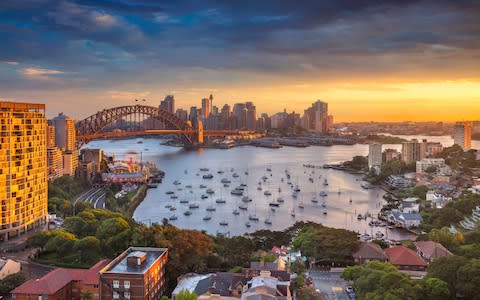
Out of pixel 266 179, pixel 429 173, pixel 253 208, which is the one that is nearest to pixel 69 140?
pixel 266 179

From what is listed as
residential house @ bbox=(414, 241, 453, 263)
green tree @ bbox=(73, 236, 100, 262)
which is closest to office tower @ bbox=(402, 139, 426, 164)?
residential house @ bbox=(414, 241, 453, 263)

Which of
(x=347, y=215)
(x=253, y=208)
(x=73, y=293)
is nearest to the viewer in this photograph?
(x=73, y=293)

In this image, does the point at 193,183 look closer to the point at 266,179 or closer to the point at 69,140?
the point at 266,179

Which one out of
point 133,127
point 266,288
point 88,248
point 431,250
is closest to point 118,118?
point 133,127

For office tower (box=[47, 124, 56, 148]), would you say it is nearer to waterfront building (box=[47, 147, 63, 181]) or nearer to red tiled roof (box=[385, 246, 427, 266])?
waterfront building (box=[47, 147, 63, 181])

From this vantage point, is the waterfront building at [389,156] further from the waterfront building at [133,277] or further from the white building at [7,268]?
the white building at [7,268]

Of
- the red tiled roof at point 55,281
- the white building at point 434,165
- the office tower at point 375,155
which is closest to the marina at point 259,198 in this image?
the office tower at point 375,155

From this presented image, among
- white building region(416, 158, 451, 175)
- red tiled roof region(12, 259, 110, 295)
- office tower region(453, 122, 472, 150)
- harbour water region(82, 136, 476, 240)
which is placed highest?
office tower region(453, 122, 472, 150)

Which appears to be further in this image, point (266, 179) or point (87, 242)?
point (266, 179)
